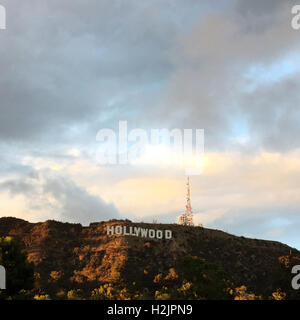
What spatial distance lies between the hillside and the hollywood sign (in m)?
1.37

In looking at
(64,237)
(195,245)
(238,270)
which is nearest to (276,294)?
(238,270)

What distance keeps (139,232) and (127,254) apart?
31.2ft

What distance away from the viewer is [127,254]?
259 ft

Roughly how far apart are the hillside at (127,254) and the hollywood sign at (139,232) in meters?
1.37

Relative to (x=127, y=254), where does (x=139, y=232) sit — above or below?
above

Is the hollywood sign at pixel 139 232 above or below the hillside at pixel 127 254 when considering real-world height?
above

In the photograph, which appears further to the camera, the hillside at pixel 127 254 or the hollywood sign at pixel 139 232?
the hollywood sign at pixel 139 232

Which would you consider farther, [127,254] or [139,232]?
[139,232]

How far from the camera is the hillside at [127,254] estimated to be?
240 feet

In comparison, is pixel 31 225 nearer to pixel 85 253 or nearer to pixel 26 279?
pixel 85 253

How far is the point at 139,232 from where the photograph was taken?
87.9 metres

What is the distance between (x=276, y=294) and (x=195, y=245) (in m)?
29.4

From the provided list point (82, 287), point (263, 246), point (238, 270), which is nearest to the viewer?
point (82, 287)
